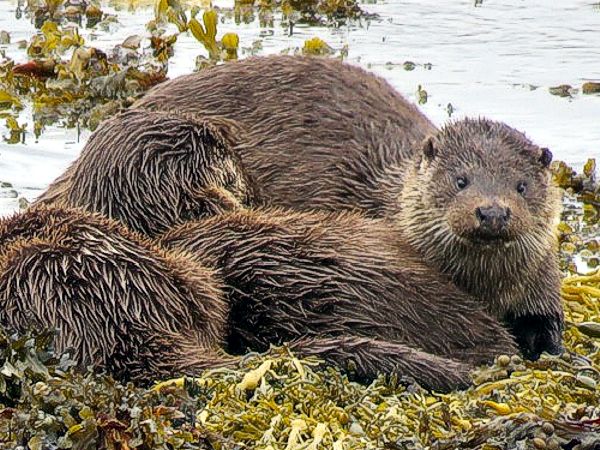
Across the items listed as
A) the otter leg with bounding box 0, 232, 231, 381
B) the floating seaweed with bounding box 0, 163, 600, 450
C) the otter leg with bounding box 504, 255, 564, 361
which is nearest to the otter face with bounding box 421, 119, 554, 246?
the otter leg with bounding box 504, 255, 564, 361

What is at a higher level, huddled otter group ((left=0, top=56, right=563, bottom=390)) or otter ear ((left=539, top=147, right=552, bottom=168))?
otter ear ((left=539, top=147, right=552, bottom=168))

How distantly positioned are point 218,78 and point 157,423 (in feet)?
8.64

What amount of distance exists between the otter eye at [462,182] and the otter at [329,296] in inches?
13.0

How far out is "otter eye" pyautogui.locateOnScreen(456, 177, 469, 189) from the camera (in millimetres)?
5023

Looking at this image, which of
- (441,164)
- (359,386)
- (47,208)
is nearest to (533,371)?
(359,386)

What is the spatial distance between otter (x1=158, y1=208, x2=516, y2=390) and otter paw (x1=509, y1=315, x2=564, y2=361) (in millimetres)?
177

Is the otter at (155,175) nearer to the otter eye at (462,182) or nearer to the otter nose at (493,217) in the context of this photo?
the otter eye at (462,182)

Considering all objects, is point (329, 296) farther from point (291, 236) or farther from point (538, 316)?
point (538, 316)

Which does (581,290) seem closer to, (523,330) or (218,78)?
(523,330)

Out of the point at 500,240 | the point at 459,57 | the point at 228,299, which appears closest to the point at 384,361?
the point at 228,299

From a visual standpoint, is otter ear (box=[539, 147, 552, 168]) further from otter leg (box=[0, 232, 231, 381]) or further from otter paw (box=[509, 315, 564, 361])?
otter leg (box=[0, 232, 231, 381])

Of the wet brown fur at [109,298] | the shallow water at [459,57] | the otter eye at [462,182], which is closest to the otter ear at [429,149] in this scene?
the otter eye at [462,182]

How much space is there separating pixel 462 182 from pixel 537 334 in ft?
1.90

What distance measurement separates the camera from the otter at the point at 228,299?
14.1 feet
